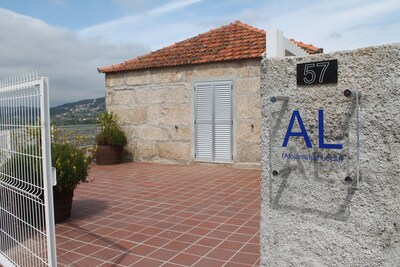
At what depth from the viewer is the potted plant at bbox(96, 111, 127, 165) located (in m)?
10.2

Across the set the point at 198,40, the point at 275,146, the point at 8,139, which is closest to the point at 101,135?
the point at 198,40

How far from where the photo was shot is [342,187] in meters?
2.10

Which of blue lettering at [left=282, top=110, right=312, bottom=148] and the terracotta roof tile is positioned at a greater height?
the terracotta roof tile

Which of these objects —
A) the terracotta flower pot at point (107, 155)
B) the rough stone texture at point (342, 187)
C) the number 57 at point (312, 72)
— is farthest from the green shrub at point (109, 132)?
the number 57 at point (312, 72)

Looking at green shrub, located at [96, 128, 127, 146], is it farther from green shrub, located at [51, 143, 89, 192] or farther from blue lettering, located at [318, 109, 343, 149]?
blue lettering, located at [318, 109, 343, 149]

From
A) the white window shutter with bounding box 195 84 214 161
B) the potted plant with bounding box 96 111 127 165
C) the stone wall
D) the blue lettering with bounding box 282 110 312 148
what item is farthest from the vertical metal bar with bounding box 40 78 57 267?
the potted plant with bounding box 96 111 127 165

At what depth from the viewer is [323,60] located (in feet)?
7.07

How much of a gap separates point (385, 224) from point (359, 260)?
0.28 meters

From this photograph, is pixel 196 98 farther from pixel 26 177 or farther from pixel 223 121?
pixel 26 177

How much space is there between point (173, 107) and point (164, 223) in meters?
5.60

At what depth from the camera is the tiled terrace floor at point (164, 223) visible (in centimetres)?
353

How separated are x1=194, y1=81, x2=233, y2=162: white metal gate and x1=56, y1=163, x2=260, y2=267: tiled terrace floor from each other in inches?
55.1

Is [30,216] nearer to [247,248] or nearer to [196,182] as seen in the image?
[247,248]

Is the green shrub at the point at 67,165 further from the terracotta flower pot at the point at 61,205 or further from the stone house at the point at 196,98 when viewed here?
the stone house at the point at 196,98
